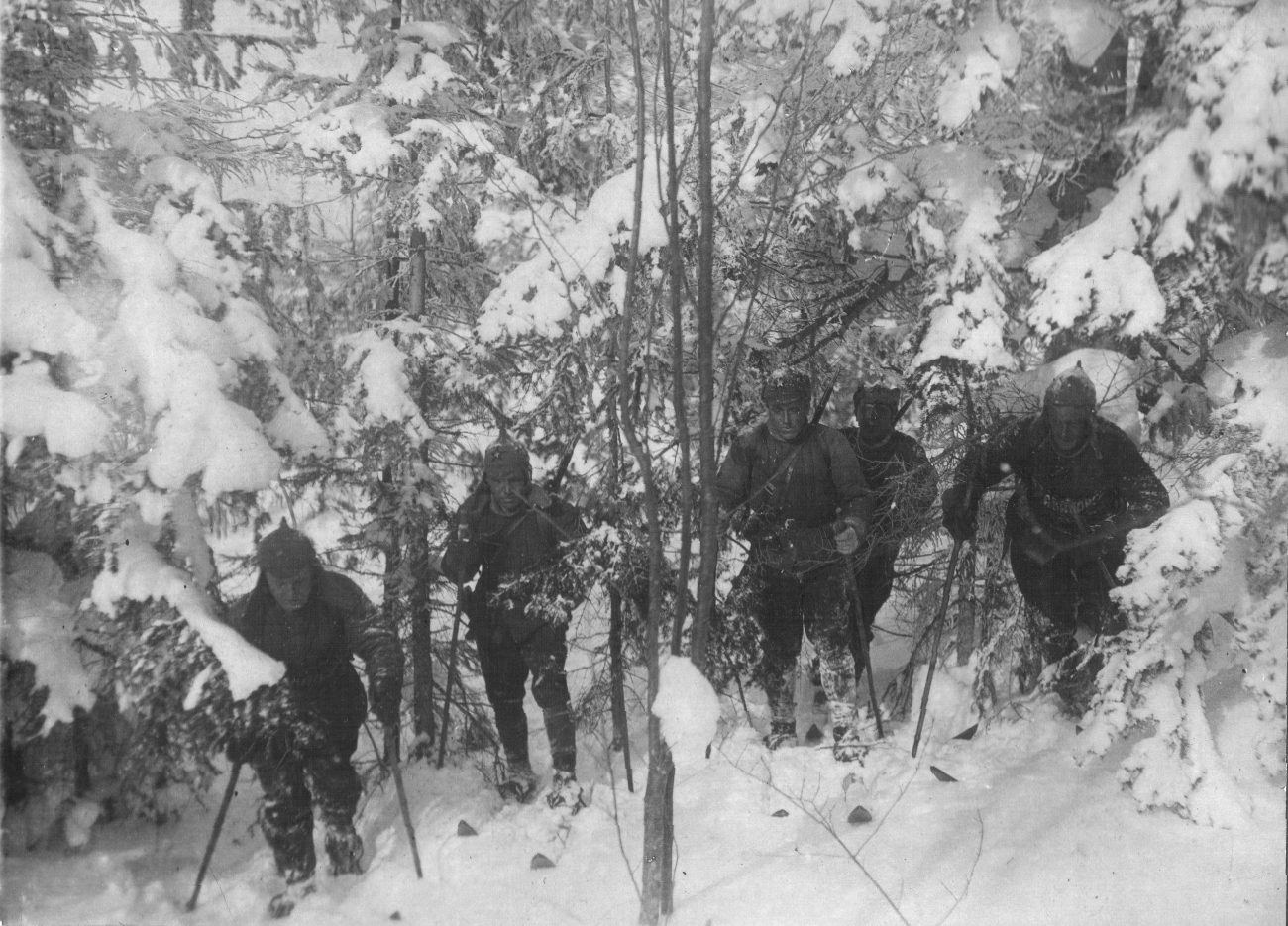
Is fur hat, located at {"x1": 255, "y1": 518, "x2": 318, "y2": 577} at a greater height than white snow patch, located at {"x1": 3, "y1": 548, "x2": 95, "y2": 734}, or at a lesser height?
greater

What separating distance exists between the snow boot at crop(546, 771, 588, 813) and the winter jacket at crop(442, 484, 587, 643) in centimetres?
90

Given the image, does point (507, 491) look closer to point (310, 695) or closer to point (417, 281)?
point (310, 695)

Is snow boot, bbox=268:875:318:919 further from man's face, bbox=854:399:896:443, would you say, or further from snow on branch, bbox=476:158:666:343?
man's face, bbox=854:399:896:443

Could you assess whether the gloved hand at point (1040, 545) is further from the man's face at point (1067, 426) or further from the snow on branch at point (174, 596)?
the snow on branch at point (174, 596)

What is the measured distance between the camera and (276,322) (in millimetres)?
5902

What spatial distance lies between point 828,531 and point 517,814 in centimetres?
266

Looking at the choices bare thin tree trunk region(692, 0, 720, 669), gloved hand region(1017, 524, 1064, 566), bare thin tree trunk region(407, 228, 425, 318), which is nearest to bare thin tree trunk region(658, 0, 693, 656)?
bare thin tree trunk region(692, 0, 720, 669)

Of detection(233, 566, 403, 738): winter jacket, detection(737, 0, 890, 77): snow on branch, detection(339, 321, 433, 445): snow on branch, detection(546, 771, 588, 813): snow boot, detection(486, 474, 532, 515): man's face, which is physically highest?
detection(737, 0, 890, 77): snow on branch

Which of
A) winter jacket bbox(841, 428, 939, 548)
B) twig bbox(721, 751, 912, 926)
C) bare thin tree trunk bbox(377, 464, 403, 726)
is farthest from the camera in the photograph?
bare thin tree trunk bbox(377, 464, 403, 726)

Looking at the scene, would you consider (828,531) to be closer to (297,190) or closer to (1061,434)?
(1061,434)

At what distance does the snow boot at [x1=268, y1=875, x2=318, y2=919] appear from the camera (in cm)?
453

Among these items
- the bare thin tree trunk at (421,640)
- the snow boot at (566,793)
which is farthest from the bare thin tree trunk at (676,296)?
the bare thin tree trunk at (421,640)

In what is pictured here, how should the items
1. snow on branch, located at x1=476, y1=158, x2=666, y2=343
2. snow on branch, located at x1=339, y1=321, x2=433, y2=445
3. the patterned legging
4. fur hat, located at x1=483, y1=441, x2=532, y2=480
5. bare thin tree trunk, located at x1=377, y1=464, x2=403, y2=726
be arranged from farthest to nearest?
bare thin tree trunk, located at x1=377, y1=464, x2=403, y2=726 < snow on branch, located at x1=339, y1=321, x2=433, y2=445 < the patterned legging < fur hat, located at x1=483, y1=441, x2=532, y2=480 < snow on branch, located at x1=476, y1=158, x2=666, y2=343

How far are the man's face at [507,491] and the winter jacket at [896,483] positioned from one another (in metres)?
2.19
